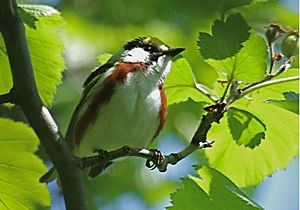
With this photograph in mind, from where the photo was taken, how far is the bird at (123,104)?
5.57 feet

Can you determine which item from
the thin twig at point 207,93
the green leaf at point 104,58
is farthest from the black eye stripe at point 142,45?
the thin twig at point 207,93

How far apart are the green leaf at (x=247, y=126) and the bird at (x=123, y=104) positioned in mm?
302

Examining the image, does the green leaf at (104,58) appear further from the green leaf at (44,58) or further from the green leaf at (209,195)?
the green leaf at (209,195)

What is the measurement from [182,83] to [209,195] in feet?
1.19

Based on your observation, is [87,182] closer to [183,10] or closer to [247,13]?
[183,10]

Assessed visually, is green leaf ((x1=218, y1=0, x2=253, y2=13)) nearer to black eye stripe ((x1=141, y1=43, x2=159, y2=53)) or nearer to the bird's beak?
the bird's beak

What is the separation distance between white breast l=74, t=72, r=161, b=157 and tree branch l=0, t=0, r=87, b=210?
430mm

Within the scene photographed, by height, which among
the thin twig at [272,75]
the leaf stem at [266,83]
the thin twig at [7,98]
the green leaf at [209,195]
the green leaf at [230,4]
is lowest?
the green leaf at [209,195]

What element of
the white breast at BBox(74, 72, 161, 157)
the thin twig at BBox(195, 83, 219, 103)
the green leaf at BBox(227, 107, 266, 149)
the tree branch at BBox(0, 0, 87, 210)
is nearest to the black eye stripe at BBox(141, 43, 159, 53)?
the white breast at BBox(74, 72, 161, 157)

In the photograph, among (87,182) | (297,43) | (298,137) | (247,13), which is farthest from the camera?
(87,182)

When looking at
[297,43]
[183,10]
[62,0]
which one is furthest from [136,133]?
[62,0]

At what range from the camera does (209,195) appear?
1.23m

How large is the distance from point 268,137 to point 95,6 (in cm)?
117

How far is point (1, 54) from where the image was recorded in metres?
1.55
